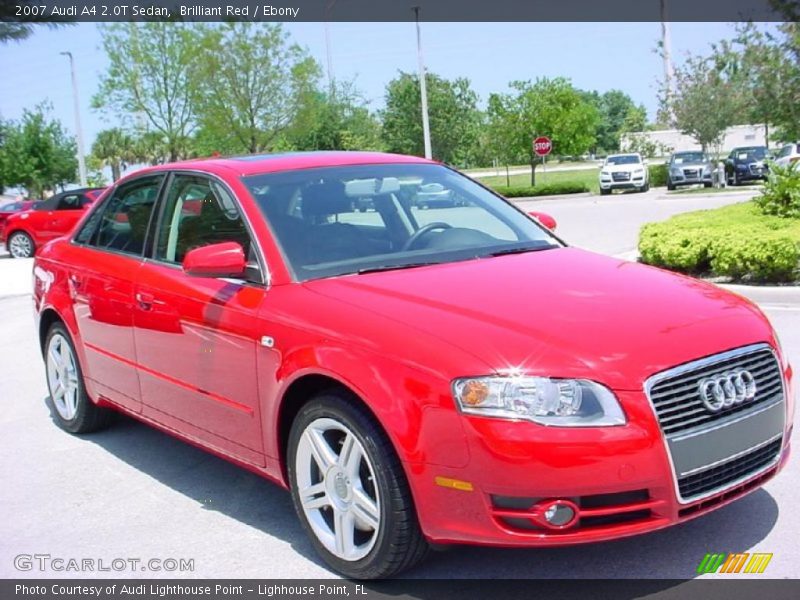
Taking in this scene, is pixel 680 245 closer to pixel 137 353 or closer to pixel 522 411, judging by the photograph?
pixel 137 353

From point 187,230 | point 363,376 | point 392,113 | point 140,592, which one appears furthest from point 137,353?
point 392,113

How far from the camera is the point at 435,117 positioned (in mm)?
46000

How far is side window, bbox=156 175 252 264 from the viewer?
15.1ft

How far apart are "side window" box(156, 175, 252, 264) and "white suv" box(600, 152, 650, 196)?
1273 inches

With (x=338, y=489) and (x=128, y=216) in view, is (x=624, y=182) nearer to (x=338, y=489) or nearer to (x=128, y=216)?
(x=128, y=216)

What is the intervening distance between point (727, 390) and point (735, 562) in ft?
2.55

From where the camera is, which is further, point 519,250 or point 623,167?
point 623,167

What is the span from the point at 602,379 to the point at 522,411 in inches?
11.7

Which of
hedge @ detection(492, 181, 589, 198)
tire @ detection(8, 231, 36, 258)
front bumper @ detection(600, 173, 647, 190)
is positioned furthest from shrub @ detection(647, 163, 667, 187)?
tire @ detection(8, 231, 36, 258)

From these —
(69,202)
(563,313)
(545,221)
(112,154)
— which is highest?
(112,154)

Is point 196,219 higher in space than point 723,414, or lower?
higher

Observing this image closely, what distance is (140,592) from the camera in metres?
3.89

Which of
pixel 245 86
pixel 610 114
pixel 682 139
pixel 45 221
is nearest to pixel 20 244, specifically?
pixel 45 221

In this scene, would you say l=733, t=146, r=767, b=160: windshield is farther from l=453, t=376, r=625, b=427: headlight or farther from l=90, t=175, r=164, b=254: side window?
l=453, t=376, r=625, b=427: headlight
